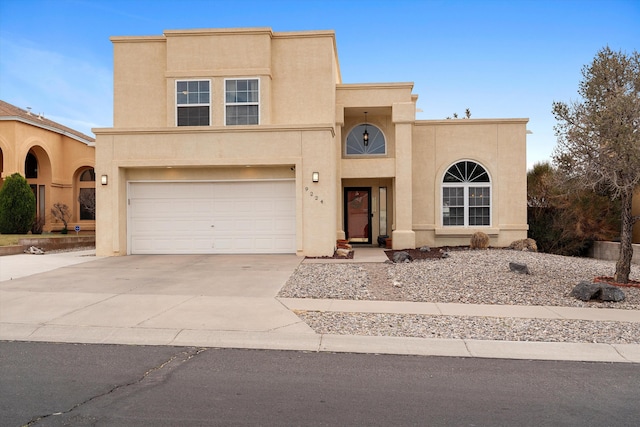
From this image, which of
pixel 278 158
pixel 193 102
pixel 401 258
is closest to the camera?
pixel 401 258

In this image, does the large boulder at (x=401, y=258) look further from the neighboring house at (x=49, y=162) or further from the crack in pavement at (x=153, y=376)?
the neighboring house at (x=49, y=162)

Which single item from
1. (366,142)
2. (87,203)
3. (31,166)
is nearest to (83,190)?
(87,203)

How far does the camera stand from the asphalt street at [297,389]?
439cm

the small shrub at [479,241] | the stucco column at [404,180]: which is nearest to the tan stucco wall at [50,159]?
the stucco column at [404,180]

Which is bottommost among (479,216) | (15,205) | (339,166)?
(479,216)

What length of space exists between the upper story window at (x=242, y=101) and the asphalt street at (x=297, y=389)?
40.2 ft

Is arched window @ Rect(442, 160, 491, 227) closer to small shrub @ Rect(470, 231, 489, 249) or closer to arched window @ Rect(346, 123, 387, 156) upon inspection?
small shrub @ Rect(470, 231, 489, 249)

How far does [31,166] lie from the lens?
25.5 metres

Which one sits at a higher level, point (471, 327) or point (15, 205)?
point (15, 205)

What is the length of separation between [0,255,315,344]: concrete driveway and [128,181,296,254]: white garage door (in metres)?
2.25

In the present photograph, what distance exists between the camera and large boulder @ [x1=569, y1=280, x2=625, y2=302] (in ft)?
30.9

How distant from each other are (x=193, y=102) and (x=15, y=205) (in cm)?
1006

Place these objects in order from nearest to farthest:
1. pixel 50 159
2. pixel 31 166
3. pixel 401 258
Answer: pixel 401 258
pixel 50 159
pixel 31 166

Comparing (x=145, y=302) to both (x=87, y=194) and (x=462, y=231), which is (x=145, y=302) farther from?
(x=87, y=194)
